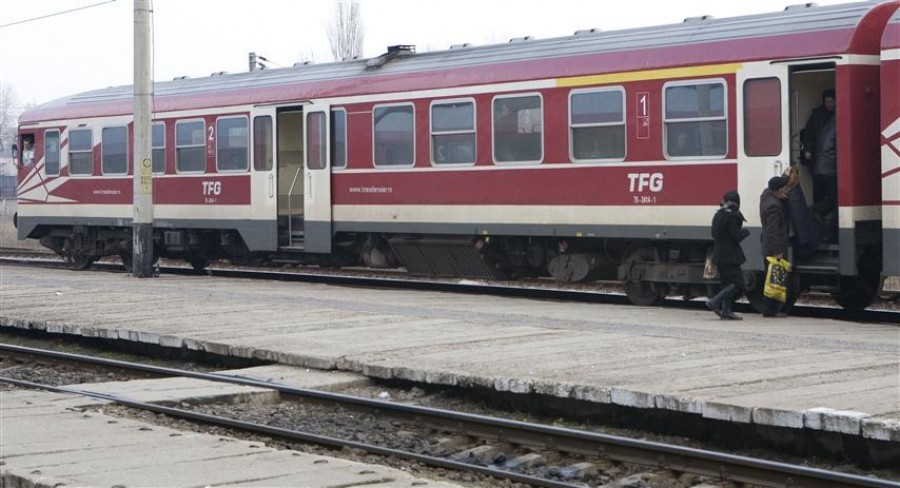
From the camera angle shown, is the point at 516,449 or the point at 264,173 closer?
the point at 516,449

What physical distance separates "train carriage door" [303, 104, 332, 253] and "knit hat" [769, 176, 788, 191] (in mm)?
8397

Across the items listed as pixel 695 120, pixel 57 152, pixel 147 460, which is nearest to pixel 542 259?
pixel 695 120

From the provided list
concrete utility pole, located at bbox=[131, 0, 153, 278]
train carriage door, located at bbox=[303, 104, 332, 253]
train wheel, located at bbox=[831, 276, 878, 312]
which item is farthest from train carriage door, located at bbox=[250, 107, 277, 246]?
train wheel, located at bbox=[831, 276, 878, 312]

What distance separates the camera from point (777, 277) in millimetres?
15016

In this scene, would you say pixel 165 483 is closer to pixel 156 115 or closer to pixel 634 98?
pixel 634 98

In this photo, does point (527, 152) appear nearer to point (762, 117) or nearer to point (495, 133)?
point (495, 133)

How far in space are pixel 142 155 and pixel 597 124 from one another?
8982 millimetres

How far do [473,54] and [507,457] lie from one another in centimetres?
1151

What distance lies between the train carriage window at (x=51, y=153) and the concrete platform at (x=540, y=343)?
25.2 ft

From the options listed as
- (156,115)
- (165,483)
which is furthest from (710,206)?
(156,115)

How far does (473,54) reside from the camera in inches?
775

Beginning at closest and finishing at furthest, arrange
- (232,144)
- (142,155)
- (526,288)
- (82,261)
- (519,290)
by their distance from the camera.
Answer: (519,290) → (526,288) → (142,155) → (232,144) → (82,261)

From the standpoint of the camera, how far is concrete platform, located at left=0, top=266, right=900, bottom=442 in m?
9.32

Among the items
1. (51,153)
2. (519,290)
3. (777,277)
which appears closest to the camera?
(777,277)
